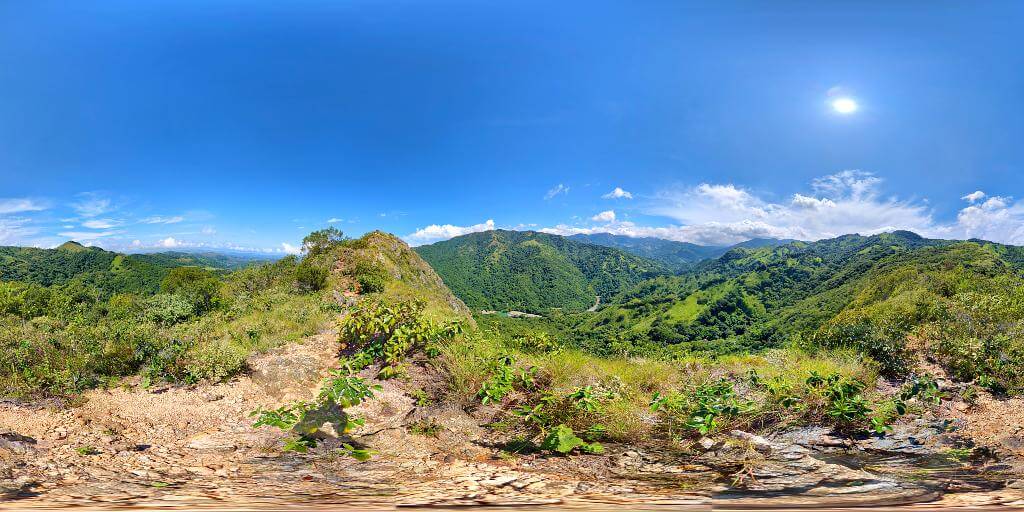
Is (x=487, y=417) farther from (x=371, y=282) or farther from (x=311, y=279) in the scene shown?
(x=311, y=279)

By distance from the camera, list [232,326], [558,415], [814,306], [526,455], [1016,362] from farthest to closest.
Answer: [814,306] → [232,326] → [1016,362] → [558,415] → [526,455]

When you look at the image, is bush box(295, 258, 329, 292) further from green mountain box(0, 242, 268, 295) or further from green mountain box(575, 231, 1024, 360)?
green mountain box(0, 242, 268, 295)

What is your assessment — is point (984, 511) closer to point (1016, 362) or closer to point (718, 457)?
point (718, 457)

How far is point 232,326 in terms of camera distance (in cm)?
891

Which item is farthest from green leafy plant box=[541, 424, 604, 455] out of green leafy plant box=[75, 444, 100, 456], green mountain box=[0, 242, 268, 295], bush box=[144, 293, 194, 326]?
green mountain box=[0, 242, 268, 295]

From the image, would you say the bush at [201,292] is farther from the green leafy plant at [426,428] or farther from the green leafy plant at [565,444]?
the green leafy plant at [565,444]

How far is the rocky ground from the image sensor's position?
2742 mm

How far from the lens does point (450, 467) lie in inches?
144

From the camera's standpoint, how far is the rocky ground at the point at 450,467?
2.74 meters

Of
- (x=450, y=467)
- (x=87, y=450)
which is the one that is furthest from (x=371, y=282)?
(x=450, y=467)

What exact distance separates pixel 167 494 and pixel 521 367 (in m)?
4.10

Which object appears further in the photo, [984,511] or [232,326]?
[232,326]

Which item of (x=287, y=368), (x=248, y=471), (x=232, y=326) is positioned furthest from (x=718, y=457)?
(x=232, y=326)

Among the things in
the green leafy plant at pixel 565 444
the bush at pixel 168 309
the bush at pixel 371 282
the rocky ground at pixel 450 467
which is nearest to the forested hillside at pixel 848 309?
the rocky ground at pixel 450 467
